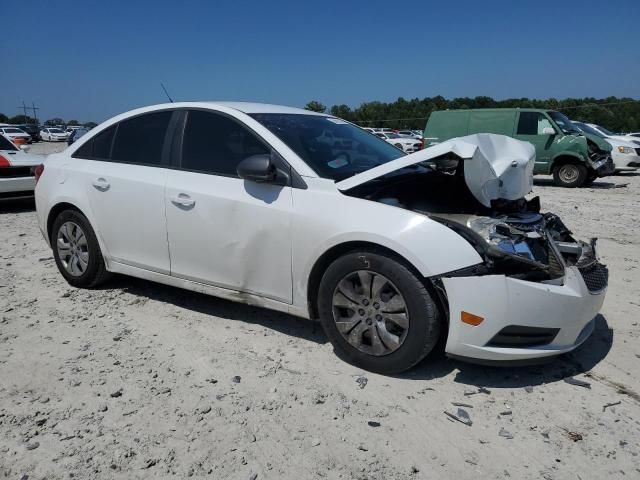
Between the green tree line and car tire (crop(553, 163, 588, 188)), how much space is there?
21.9 feet

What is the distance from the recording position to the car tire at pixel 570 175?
13148 mm

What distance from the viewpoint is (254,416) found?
2809 millimetres

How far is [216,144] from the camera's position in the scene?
3867 mm

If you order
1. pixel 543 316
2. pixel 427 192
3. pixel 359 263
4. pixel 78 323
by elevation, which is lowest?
pixel 78 323

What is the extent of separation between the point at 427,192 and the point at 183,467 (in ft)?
7.51

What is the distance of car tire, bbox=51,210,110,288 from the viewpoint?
177 inches

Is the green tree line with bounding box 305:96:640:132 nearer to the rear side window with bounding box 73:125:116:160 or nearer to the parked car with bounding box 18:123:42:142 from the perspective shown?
the rear side window with bounding box 73:125:116:160

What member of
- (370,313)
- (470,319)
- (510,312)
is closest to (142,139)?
(370,313)

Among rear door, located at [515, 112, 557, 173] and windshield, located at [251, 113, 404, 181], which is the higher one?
windshield, located at [251, 113, 404, 181]

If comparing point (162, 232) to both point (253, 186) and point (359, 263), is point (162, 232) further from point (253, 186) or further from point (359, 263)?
point (359, 263)

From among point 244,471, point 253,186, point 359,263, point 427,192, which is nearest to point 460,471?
point 244,471

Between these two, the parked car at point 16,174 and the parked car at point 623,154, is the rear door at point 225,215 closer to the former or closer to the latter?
the parked car at point 16,174

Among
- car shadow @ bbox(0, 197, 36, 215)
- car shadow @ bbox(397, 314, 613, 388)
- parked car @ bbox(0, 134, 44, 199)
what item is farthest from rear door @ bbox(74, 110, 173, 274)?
car shadow @ bbox(0, 197, 36, 215)

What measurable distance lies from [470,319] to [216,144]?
220cm
